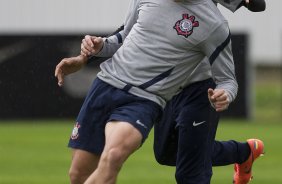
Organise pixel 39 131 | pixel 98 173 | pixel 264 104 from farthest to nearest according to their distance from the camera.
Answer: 1. pixel 264 104
2. pixel 39 131
3. pixel 98 173

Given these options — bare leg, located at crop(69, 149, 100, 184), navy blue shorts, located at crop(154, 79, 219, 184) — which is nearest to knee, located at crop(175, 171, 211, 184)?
navy blue shorts, located at crop(154, 79, 219, 184)

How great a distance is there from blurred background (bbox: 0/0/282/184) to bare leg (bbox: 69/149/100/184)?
3.63m

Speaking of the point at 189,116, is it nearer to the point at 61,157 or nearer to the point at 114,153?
the point at 114,153

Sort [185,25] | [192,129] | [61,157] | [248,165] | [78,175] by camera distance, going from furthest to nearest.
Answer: [61,157] < [248,165] < [192,129] < [78,175] < [185,25]

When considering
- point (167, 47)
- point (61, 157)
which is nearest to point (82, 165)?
point (167, 47)

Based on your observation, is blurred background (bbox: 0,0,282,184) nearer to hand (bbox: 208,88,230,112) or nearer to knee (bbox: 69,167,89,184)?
knee (bbox: 69,167,89,184)

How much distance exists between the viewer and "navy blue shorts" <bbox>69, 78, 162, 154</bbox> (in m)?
7.67

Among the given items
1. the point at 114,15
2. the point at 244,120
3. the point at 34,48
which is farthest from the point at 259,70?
the point at 34,48

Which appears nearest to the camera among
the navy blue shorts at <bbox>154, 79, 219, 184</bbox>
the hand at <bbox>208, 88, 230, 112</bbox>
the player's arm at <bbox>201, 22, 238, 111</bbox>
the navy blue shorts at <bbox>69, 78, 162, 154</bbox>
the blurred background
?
the hand at <bbox>208, 88, 230, 112</bbox>

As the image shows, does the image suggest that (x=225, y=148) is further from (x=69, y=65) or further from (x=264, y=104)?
(x=264, y=104)

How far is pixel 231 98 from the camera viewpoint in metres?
7.75

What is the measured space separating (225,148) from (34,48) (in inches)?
442

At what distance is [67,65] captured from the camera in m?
8.18

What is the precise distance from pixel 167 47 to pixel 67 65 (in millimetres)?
868
